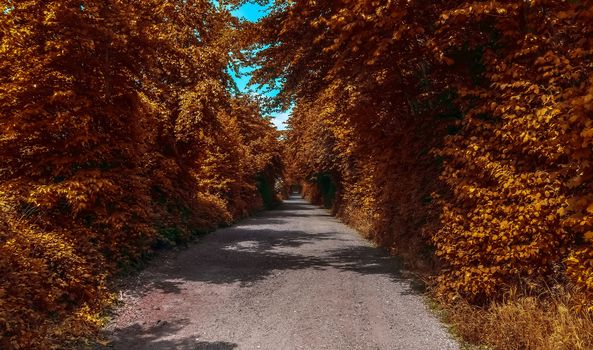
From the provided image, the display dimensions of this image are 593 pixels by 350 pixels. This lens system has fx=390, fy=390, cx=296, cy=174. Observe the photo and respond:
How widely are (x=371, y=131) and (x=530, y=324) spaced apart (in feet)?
19.5

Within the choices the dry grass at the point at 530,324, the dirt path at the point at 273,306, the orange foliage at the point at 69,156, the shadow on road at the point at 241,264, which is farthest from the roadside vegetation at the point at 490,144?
the orange foliage at the point at 69,156

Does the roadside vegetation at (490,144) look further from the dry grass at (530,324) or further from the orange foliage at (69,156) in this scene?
the orange foliage at (69,156)

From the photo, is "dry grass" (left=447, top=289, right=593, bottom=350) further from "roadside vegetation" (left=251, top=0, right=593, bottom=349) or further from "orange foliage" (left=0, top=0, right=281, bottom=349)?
"orange foliage" (left=0, top=0, right=281, bottom=349)

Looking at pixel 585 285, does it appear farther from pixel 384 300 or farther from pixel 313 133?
pixel 313 133

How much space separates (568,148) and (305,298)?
16.4 feet

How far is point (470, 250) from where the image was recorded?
6148 mm

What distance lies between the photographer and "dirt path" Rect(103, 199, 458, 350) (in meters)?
5.56

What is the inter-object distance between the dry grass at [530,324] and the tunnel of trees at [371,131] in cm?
16

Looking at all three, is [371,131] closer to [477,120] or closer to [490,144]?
[477,120]

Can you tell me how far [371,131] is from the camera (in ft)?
32.2

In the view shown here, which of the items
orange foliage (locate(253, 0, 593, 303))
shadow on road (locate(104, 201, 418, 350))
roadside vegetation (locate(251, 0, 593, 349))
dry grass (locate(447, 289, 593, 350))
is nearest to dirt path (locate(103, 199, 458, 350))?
shadow on road (locate(104, 201, 418, 350))

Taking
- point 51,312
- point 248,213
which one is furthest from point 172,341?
point 248,213

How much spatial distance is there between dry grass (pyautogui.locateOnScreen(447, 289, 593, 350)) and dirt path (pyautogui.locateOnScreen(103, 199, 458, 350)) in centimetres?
43

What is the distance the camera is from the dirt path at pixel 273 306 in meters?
5.56
